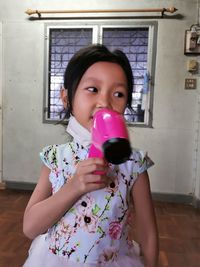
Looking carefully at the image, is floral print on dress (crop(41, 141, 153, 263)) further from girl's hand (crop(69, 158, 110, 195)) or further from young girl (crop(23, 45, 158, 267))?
girl's hand (crop(69, 158, 110, 195))

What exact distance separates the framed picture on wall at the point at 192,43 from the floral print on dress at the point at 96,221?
2.66 m

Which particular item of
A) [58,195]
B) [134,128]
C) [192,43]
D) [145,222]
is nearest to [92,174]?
[58,195]

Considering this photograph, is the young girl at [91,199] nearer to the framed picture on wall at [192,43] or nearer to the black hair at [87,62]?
the black hair at [87,62]

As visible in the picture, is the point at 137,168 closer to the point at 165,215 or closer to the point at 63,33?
the point at 165,215

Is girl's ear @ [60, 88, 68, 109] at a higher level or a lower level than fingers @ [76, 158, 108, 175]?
higher

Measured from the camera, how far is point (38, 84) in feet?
10.8

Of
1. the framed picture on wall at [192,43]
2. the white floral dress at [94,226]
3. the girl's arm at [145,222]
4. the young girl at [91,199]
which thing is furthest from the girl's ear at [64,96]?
the framed picture on wall at [192,43]

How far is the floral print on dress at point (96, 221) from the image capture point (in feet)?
1.89

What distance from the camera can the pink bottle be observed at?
1.27ft

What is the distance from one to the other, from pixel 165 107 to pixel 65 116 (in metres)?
2.59

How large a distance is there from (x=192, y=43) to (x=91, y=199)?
2753 mm

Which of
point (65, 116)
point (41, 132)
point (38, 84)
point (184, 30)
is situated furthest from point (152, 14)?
point (65, 116)

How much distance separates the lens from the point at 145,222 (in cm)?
60

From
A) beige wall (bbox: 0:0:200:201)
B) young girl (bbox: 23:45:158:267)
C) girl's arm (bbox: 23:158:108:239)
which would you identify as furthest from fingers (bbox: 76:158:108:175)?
beige wall (bbox: 0:0:200:201)
